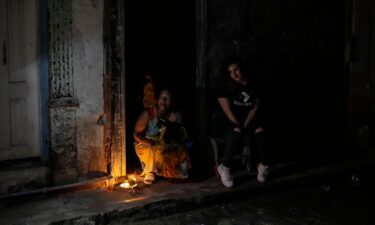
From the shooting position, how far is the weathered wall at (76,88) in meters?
7.27

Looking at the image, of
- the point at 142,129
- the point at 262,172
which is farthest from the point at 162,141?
the point at 262,172

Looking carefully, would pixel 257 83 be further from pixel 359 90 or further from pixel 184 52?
pixel 359 90

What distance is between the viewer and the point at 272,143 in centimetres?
946

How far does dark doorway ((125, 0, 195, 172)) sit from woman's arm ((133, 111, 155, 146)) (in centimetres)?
81

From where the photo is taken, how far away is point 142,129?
8273mm

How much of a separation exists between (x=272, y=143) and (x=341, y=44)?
2299 millimetres

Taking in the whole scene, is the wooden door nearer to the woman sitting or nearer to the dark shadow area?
the woman sitting

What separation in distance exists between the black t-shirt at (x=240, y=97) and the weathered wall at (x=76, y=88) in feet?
6.25

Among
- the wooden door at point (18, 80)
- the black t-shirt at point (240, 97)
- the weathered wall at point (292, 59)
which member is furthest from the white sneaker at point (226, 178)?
the wooden door at point (18, 80)

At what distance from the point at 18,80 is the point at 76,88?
757 mm

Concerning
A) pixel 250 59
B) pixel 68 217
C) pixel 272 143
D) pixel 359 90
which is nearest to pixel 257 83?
pixel 250 59

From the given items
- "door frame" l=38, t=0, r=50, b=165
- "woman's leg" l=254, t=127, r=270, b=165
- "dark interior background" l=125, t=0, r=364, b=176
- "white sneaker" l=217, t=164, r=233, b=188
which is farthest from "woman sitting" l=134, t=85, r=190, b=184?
"door frame" l=38, t=0, r=50, b=165

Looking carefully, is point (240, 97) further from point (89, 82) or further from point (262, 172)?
point (89, 82)

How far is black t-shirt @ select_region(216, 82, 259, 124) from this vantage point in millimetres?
8297
